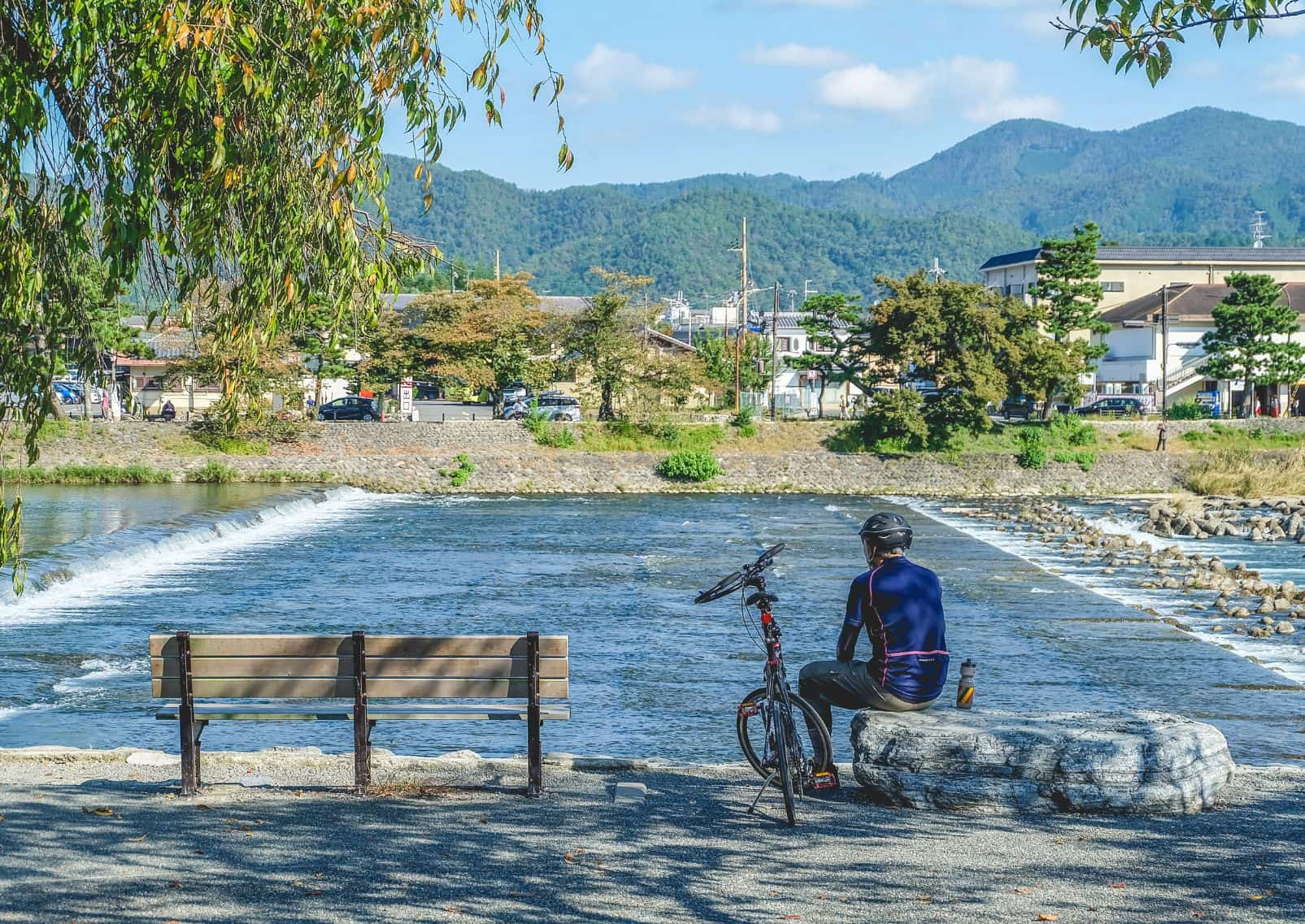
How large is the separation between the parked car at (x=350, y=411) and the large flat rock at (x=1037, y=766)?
55.0 m

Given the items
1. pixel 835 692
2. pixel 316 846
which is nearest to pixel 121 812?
pixel 316 846

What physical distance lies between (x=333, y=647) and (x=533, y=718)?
4.02ft

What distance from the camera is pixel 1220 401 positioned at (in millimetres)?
70750

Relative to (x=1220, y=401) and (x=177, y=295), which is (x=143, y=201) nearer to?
(x=177, y=295)

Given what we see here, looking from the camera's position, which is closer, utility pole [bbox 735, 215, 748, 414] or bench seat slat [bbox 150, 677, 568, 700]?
bench seat slat [bbox 150, 677, 568, 700]

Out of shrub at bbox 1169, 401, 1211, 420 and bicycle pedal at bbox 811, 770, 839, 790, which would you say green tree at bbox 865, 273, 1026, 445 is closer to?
shrub at bbox 1169, 401, 1211, 420

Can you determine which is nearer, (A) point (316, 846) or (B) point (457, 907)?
(B) point (457, 907)

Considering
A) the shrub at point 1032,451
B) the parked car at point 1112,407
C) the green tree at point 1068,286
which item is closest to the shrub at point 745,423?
the shrub at point 1032,451

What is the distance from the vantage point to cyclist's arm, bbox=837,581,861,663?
7.74 meters

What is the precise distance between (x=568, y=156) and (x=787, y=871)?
391cm

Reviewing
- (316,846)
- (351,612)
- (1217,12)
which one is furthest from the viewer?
(351,612)

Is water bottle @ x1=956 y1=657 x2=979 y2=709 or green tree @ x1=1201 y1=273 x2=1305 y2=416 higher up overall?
green tree @ x1=1201 y1=273 x2=1305 y2=416

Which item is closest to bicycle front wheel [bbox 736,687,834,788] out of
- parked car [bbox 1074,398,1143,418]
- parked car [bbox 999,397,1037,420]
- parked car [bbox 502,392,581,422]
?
parked car [bbox 502,392,581,422]

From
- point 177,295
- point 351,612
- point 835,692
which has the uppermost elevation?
point 177,295
